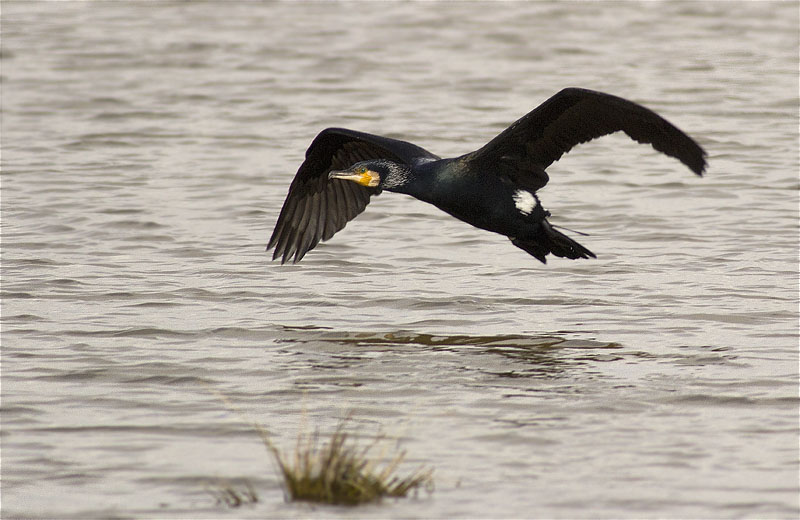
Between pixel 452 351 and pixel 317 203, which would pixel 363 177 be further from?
pixel 317 203

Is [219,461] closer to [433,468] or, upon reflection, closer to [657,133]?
[433,468]

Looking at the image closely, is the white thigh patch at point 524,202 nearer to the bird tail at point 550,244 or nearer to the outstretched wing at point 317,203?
the bird tail at point 550,244

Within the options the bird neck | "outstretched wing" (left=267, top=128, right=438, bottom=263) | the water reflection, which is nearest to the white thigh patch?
the bird neck

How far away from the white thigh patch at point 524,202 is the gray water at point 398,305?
2.31ft

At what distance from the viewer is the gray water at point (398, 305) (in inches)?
208

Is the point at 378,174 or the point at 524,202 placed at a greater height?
the point at 378,174

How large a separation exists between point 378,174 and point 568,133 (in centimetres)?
104

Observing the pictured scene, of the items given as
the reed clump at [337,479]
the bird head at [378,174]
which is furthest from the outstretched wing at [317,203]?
the reed clump at [337,479]

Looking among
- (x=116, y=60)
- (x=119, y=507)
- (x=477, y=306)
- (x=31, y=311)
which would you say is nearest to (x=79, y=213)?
(x=31, y=311)

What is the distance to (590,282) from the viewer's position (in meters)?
8.56

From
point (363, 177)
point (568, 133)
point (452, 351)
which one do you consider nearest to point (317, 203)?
point (363, 177)

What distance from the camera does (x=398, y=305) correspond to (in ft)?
26.3

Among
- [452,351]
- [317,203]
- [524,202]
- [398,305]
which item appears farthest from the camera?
[317,203]

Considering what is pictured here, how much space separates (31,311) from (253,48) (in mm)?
11310
